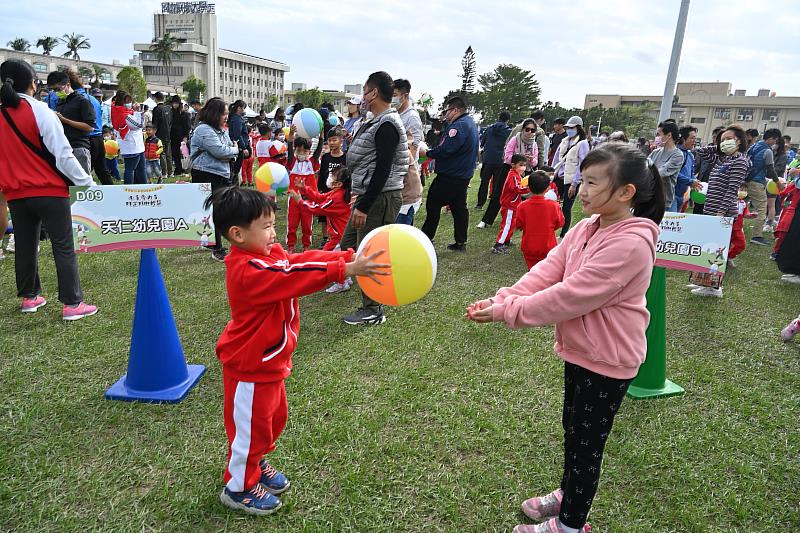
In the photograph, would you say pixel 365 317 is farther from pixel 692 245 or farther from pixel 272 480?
pixel 692 245

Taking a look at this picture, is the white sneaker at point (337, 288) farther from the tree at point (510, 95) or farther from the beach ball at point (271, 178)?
the tree at point (510, 95)

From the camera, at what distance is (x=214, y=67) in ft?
317

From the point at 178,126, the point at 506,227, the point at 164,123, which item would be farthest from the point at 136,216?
the point at 178,126

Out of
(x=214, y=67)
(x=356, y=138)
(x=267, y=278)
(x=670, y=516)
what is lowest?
(x=670, y=516)

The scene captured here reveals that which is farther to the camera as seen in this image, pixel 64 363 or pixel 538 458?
pixel 64 363

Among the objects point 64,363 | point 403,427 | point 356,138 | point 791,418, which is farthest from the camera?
A: point 356,138

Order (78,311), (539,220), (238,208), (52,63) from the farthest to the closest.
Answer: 1. (52,63)
2. (539,220)
3. (78,311)
4. (238,208)

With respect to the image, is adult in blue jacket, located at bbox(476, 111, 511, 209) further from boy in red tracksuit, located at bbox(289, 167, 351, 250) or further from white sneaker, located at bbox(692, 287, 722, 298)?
boy in red tracksuit, located at bbox(289, 167, 351, 250)

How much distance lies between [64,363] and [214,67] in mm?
107261

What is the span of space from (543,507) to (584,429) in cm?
63

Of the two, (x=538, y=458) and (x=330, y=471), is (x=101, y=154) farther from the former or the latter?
(x=538, y=458)

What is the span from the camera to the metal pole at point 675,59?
340 inches

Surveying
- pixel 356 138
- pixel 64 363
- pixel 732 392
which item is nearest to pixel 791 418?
pixel 732 392

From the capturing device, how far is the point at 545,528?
7.42 feet
